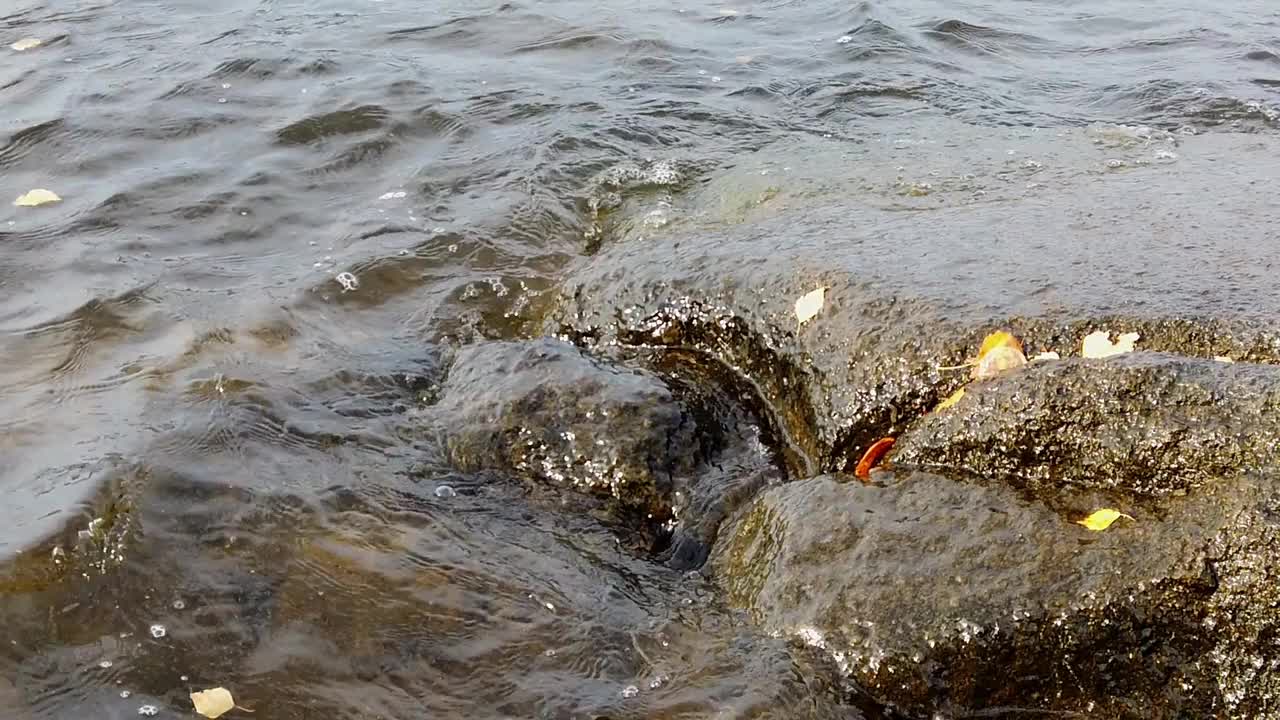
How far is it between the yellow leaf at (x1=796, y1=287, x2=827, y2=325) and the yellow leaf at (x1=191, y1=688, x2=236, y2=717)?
2200 millimetres

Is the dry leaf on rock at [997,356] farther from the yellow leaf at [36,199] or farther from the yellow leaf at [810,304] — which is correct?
the yellow leaf at [36,199]

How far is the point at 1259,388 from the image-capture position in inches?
116

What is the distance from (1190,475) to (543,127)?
505 cm

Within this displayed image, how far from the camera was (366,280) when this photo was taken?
542 cm

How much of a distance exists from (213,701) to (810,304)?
229cm

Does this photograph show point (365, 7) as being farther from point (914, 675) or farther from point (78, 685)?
point (914, 675)

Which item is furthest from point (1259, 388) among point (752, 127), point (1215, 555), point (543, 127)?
point (543, 127)

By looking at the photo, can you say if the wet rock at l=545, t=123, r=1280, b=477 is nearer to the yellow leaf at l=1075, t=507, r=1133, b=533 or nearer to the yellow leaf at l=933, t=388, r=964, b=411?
the yellow leaf at l=933, t=388, r=964, b=411

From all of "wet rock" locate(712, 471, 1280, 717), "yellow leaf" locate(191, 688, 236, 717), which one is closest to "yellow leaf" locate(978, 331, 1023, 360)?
"wet rock" locate(712, 471, 1280, 717)

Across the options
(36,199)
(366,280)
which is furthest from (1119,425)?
(36,199)

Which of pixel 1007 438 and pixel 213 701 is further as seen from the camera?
pixel 1007 438

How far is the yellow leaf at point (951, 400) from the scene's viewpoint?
11.0 feet

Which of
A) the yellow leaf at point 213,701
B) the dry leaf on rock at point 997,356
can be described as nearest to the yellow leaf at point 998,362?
the dry leaf on rock at point 997,356

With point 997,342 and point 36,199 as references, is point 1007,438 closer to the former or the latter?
point 997,342
